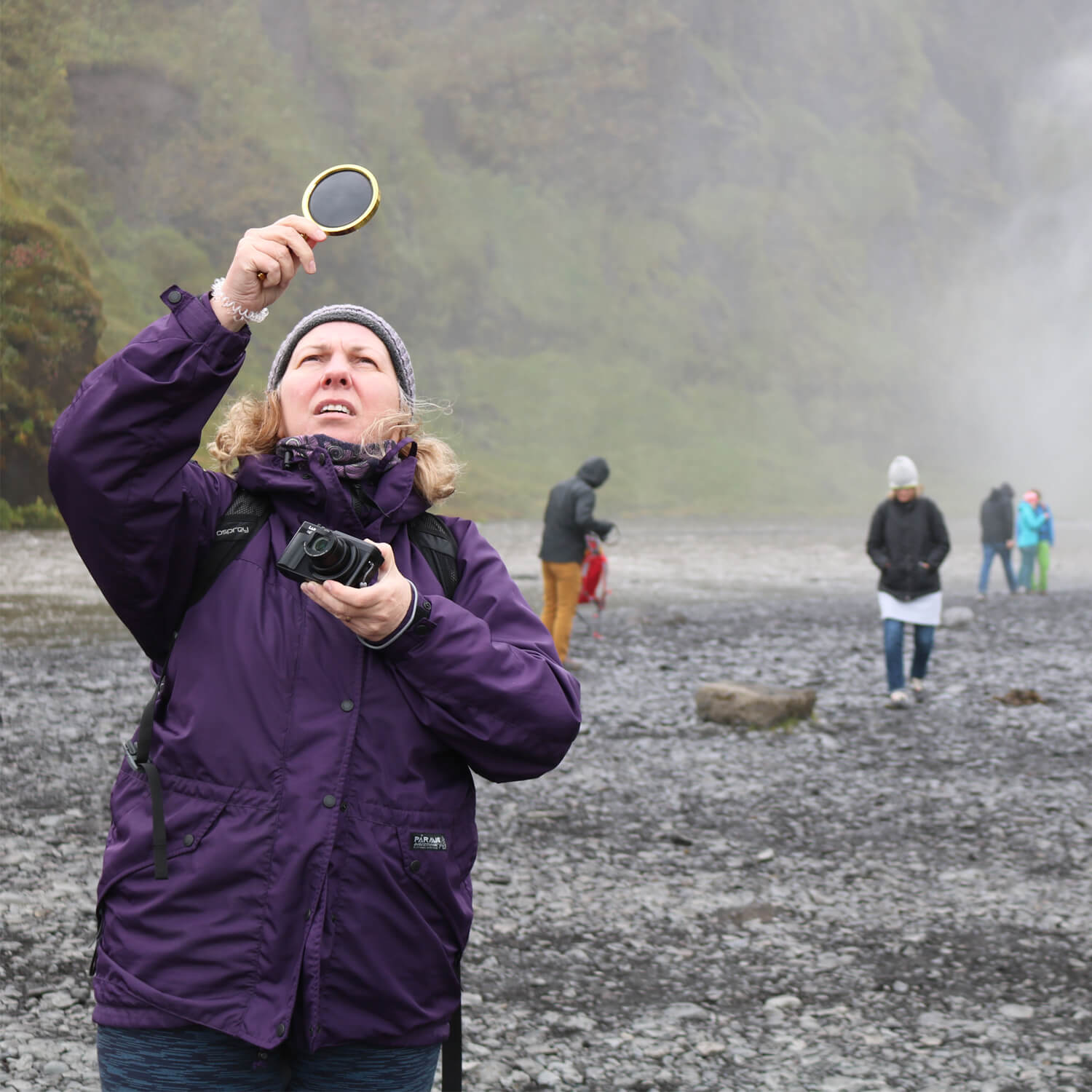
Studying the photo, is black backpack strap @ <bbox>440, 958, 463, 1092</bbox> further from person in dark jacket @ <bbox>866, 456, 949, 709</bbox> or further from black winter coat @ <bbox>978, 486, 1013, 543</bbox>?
black winter coat @ <bbox>978, 486, 1013, 543</bbox>

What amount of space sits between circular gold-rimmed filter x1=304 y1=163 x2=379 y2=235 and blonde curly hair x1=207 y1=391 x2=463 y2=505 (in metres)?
0.43

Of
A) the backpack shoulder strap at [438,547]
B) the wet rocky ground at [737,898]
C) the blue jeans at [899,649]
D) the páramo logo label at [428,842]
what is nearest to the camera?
the páramo logo label at [428,842]

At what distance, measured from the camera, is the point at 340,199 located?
9.23 feet

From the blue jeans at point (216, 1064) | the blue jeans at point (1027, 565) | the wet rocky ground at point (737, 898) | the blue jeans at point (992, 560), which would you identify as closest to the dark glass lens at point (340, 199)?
the blue jeans at point (216, 1064)

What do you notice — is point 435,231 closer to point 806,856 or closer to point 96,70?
point 96,70

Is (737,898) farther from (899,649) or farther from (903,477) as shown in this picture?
(903,477)

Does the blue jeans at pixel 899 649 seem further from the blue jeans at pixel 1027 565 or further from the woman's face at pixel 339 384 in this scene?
the blue jeans at pixel 1027 565

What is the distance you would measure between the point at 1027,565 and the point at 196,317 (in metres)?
27.1

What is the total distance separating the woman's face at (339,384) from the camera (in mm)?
2646

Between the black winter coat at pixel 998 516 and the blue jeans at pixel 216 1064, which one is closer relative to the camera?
the blue jeans at pixel 216 1064

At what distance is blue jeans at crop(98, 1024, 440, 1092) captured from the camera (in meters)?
2.24

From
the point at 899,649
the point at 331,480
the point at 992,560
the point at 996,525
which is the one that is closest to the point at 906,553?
the point at 899,649

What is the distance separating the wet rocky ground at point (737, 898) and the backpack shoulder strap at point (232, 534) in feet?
9.72

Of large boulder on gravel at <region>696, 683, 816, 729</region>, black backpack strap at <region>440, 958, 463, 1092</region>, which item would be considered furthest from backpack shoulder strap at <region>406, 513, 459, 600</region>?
large boulder on gravel at <region>696, 683, 816, 729</region>
